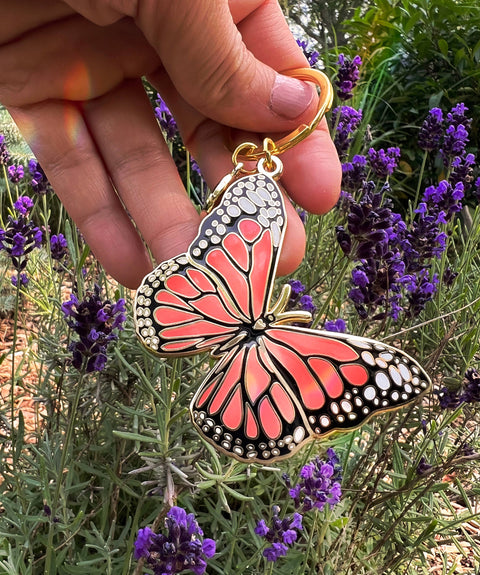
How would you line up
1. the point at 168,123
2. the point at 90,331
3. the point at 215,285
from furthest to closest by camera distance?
1. the point at 168,123
2. the point at 90,331
3. the point at 215,285

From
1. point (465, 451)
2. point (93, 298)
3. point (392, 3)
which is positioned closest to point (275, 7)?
point (93, 298)

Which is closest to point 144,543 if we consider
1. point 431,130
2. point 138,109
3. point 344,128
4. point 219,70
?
point 219,70

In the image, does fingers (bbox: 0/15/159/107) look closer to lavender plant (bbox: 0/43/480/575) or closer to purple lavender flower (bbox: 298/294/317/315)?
lavender plant (bbox: 0/43/480/575)

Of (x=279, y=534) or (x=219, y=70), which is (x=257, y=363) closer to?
(x=279, y=534)

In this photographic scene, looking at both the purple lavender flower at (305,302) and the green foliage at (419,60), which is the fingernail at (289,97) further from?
the green foliage at (419,60)

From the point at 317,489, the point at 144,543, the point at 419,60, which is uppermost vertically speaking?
the point at 144,543

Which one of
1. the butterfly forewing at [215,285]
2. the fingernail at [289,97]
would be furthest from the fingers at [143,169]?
the fingernail at [289,97]
